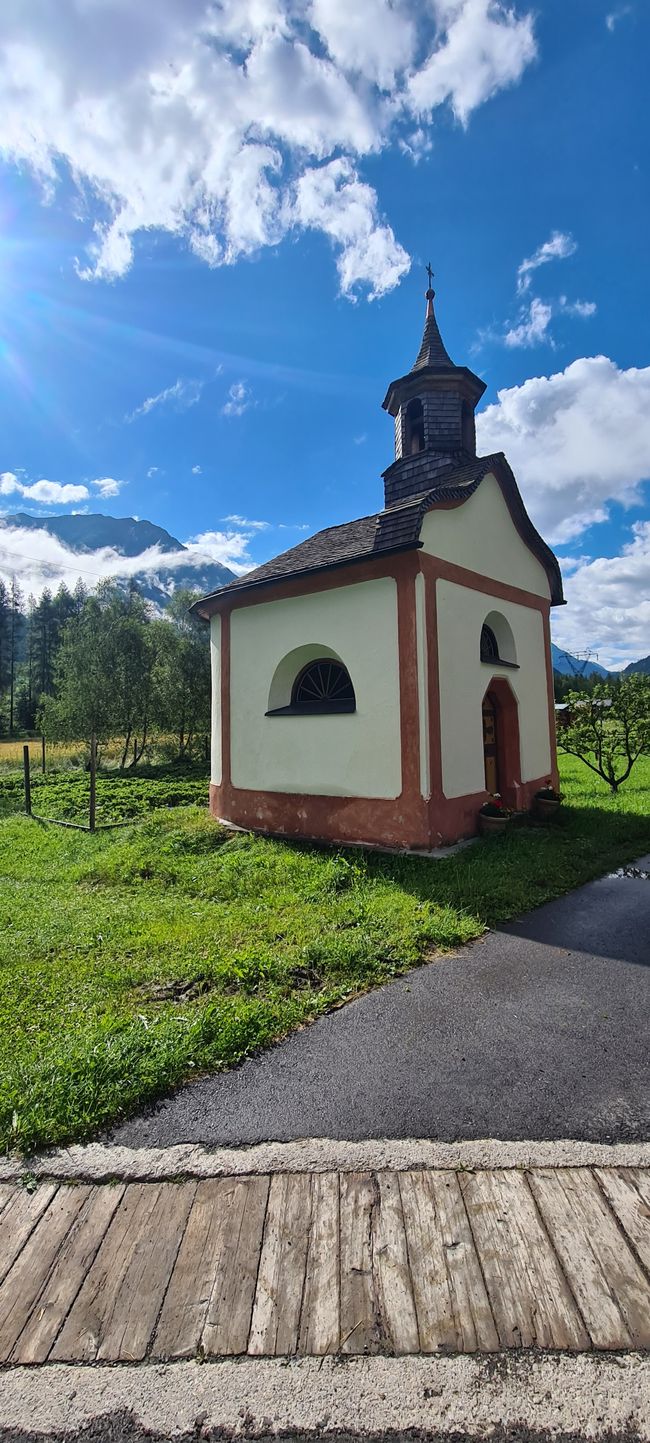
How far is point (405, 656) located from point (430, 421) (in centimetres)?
571

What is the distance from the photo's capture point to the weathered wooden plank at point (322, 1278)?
5.99 feet

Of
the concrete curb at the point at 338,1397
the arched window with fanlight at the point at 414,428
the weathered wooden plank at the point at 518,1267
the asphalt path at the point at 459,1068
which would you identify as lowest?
the concrete curb at the point at 338,1397

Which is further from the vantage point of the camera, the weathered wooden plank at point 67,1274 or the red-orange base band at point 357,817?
the red-orange base band at point 357,817

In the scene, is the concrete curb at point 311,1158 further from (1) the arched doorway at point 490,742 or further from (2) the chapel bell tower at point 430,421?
(2) the chapel bell tower at point 430,421

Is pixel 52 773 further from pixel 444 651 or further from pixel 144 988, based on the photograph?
pixel 144 988

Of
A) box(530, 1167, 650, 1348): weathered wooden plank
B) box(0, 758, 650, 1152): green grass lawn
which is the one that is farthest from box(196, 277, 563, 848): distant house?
box(530, 1167, 650, 1348): weathered wooden plank

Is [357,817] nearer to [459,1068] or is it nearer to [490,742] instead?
[490,742]

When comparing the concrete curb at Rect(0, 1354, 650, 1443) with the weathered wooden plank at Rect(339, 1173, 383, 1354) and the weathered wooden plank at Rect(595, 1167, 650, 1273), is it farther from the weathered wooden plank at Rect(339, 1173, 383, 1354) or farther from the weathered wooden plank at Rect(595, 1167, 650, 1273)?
the weathered wooden plank at Rect(595, 1167, 650, 1273)

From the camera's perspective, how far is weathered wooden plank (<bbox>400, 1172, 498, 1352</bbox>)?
183 centimetres

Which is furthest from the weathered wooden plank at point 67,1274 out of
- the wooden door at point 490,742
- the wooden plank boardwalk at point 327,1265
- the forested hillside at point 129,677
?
the forested hillside at point 129,677

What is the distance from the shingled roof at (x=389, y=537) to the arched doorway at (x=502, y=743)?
10.7 ft

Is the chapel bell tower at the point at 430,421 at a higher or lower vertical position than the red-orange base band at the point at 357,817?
higher

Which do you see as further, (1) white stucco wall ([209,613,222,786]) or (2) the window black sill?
(1) white stucco wall ([209,613,222,786])

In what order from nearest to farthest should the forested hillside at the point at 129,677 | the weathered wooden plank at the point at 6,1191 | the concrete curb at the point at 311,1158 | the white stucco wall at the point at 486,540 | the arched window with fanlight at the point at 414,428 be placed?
the weathered wooden plank at the point at 6,1191 < the concrete curb at the point at 311,1158 < the white stucco wall at the point at 486,540 < the arched window with fanlight at the point at 414,428 < the forested hillside at the point at 129,677
